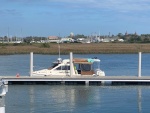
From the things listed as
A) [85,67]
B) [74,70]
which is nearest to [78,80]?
[74,70]

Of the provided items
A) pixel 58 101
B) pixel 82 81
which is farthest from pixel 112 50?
pixel 58 101

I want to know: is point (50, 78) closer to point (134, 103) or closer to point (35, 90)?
point (35, 90)

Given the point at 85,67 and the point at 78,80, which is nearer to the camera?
the point at 78,80

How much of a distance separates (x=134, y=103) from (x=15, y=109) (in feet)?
26.7

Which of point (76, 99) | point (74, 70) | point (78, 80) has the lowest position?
point (76, 99)

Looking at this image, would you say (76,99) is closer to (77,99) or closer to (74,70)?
(77,99)

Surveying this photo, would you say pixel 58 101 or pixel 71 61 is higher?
pixel 71 61

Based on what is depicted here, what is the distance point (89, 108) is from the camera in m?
27.8

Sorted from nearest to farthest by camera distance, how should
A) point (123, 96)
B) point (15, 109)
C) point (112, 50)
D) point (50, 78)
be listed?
point (15, 109)
point (123, 96)
point (50, 78)
point (112, 50)

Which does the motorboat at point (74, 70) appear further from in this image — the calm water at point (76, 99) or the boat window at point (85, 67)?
the calm water at point (76, 99)

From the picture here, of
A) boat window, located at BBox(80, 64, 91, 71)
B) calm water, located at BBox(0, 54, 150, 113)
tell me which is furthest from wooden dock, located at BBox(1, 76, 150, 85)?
boat window, located at BBox(80, 64, 91, 71)

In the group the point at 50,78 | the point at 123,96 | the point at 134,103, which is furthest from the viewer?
the point at 50,78

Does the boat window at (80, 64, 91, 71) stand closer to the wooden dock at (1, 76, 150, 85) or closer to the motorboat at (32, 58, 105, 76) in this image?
the motorboat at (32, 58, 105, 76)

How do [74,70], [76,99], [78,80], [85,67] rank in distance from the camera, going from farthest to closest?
1. [85,67]
2. [74,70]
3. [78,80]
4. [76,99]
